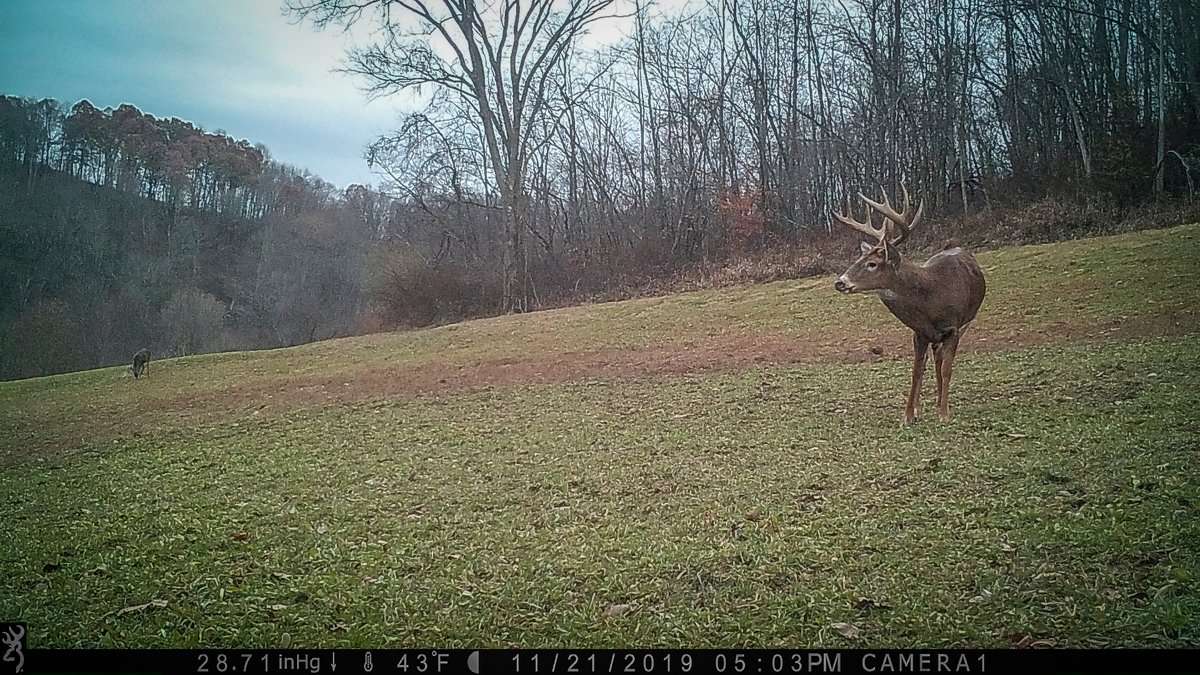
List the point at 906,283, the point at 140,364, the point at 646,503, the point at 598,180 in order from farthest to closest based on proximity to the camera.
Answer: the point at 598,180 < the point at 140,364 < the point at 906,283 < the point at 646,503

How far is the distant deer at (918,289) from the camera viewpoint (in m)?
4.05

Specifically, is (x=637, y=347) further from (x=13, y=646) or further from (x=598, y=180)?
(x=598, y=180)

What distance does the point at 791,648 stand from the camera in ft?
5.99

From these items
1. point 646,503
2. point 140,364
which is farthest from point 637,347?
point 646,503

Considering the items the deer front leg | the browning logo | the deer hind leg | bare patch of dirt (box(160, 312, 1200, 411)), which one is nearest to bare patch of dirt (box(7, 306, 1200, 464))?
bare patch of dirt (box(160, 312, 1200, 411))

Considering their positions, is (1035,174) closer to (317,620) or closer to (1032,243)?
(1032,243)

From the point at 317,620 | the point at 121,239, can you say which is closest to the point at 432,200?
the point at 121,239

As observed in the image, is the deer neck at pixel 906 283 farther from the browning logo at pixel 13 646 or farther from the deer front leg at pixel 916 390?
the browning logo at pixel 13 646

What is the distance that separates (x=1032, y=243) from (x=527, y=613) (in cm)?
987

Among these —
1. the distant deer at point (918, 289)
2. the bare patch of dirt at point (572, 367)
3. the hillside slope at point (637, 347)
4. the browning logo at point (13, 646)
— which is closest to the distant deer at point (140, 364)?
the hillside slope at point (637, 347)

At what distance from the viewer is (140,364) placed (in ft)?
19.0
